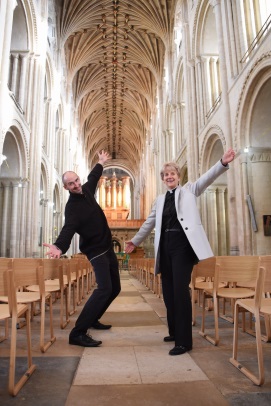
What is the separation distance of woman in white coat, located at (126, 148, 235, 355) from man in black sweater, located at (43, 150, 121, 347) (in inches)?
20.0

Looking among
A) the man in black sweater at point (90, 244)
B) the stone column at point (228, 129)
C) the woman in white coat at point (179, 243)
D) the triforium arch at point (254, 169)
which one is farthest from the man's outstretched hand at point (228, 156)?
the stone column at point (228, 129)

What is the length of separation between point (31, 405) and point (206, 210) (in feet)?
36.5

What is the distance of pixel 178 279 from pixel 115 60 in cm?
2532

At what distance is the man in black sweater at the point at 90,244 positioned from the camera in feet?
9.84

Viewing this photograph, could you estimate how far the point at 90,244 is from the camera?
323cm

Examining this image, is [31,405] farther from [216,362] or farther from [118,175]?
[118,175]

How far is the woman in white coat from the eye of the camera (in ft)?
9.03

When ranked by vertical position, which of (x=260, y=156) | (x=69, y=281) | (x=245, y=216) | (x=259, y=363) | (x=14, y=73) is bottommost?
(x=259, y=363)

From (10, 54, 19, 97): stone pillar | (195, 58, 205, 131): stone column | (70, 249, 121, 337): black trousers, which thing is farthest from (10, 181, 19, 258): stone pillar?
(70, 249, 121, 337): black trousers

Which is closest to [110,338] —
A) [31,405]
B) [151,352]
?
[151,352]

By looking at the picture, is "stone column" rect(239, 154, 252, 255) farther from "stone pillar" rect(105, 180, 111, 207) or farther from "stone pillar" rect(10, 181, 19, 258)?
"stone pillar" rect(105, 180, 111, 207)

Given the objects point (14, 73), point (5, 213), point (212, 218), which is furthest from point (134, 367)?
point (14, 73)

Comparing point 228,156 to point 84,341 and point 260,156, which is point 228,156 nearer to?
point 84,341

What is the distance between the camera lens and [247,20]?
9.09m
